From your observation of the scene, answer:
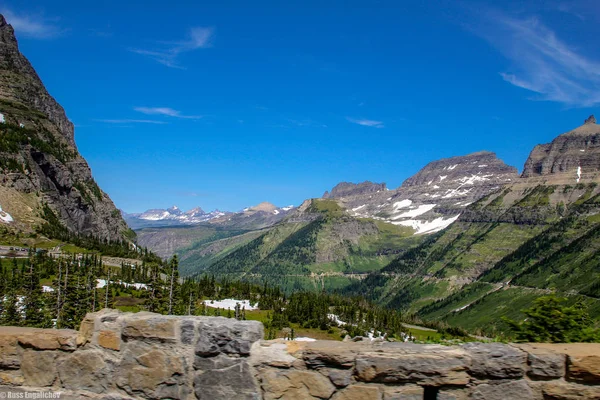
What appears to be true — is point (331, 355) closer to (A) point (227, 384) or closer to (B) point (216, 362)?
(A) point (227, 384)

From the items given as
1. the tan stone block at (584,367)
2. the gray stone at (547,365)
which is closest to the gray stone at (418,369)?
the gray stone at (547,365)

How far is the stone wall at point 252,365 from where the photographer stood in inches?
246

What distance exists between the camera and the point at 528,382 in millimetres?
6246

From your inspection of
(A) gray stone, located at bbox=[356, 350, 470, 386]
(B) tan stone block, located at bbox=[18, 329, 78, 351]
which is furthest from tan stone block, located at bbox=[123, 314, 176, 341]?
(A) gray stone, located at bbox=[356, 350, 470, 386]

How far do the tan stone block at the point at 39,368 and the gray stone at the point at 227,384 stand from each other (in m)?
2.62

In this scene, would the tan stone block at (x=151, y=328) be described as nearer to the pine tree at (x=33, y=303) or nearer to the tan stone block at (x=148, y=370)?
the tan stone block at (x=148, y=370)

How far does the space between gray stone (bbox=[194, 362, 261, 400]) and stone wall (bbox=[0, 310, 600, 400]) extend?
0.01 meters

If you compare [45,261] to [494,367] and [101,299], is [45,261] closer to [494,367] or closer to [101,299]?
[101,299]

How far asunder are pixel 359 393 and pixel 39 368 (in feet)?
17.7

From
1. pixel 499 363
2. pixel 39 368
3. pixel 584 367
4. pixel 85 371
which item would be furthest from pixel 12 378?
pixel 584 367

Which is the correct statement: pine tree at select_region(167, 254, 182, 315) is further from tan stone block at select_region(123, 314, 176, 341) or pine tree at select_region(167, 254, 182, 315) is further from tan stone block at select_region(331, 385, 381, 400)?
tan stone block at select_region(331, 385, 381, 400)

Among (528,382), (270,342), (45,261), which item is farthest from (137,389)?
(45,261)

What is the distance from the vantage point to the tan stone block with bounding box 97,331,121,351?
284 inches

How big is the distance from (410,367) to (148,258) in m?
200
